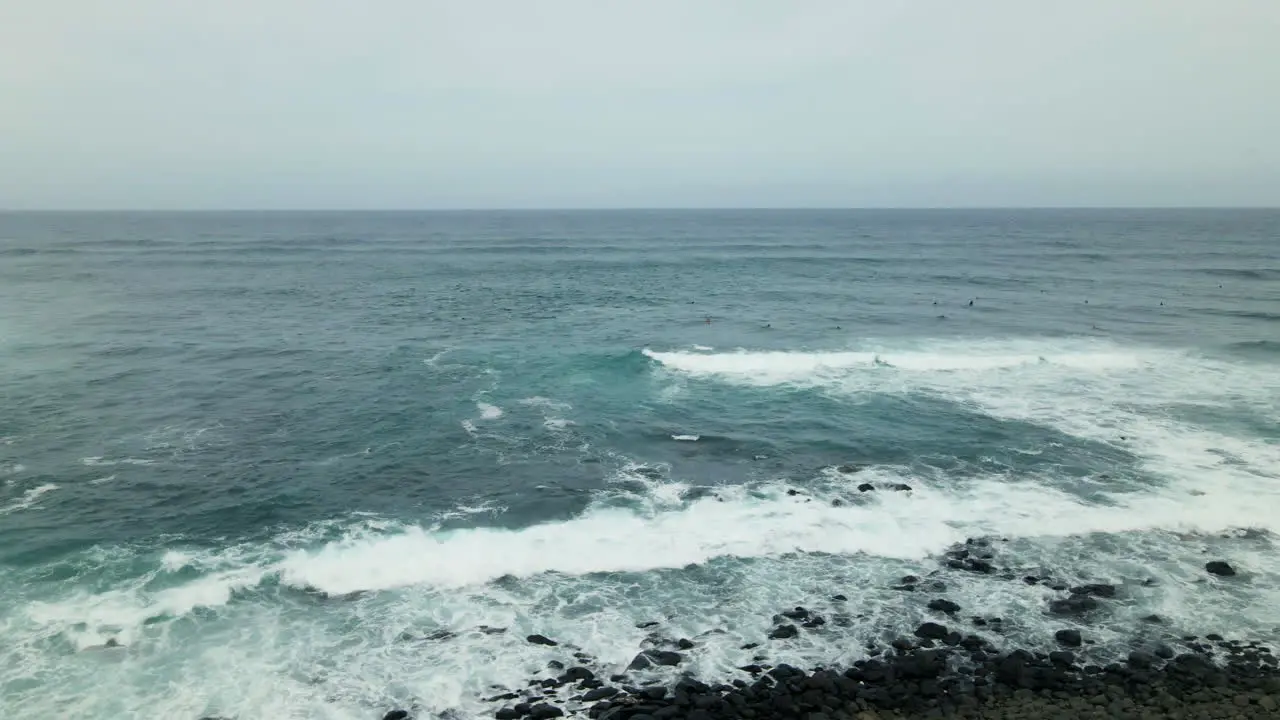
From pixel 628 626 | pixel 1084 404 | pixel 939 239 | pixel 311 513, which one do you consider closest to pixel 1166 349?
pixel 1084 404

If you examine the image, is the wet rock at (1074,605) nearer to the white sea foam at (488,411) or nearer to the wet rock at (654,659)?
the wet rock at (654,659)

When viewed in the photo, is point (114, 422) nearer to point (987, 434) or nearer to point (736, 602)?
point (736, 602)

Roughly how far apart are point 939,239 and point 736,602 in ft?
358

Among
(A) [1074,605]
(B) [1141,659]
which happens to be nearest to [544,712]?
(B) [1141,659]

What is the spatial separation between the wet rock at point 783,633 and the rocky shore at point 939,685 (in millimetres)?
25

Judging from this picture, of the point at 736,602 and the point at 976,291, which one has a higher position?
the point at 976,291

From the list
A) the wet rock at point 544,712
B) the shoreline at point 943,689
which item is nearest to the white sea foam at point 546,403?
the shoreline at point 943,689

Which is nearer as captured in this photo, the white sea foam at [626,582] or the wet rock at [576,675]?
the wet rock at [576,675]

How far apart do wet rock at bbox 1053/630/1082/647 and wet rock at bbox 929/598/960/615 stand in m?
1.98

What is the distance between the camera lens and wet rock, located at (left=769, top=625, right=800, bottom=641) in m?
15.3

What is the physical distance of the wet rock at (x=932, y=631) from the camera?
15.2 meters

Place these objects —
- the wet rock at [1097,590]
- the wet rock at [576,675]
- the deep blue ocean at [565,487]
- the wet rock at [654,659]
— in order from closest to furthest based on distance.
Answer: the wet rock at [576,675]
the wet rock at [654,659]
the deep blue ocean at [565,487]
the wet rock at [1097,590]

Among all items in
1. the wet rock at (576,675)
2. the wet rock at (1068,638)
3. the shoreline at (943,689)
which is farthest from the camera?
the wet rock at (1068,638)

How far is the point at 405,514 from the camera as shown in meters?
20.6
